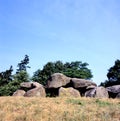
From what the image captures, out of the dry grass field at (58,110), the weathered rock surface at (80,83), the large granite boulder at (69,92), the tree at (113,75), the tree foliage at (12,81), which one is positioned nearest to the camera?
the dry grass field at (58,110)

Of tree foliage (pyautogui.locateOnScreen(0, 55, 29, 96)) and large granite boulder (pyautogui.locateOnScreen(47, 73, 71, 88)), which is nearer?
large granite boulder (pyautogui.locateOnScreen(47, 73, 71, 88))

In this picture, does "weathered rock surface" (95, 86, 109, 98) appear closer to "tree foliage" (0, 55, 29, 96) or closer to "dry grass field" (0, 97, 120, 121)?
"dry grass field" (0, 97, 120, 121)

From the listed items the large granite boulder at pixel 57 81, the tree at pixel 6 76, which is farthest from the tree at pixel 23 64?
the large granite boulder at pixel 57 81

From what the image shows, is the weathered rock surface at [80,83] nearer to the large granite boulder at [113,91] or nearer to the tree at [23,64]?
the large granite boulder at [113,91]

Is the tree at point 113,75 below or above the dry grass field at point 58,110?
above

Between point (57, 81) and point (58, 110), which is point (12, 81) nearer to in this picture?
point (57, 81)

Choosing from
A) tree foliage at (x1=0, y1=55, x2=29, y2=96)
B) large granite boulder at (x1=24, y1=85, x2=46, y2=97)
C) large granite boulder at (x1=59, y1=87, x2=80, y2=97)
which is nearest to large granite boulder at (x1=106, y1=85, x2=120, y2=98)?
large granite boulder at (x1=59, y1=87, x2=80, y2=97)

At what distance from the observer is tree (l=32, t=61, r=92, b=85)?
52125 mm

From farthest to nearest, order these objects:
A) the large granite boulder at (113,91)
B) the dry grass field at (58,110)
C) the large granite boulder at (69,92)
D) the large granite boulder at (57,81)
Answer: the large granite boulder at (57,81)
the large granite boulder at (69,92)
the large granite boulder at (113,91)
the dry grass field at (58,110)

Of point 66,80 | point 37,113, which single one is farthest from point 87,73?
point 37,113

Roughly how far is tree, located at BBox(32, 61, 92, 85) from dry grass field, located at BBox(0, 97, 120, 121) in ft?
110

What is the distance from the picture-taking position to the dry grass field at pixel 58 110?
13.5 metres

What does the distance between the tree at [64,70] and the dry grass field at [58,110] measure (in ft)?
110

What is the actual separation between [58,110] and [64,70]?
39.2 m
